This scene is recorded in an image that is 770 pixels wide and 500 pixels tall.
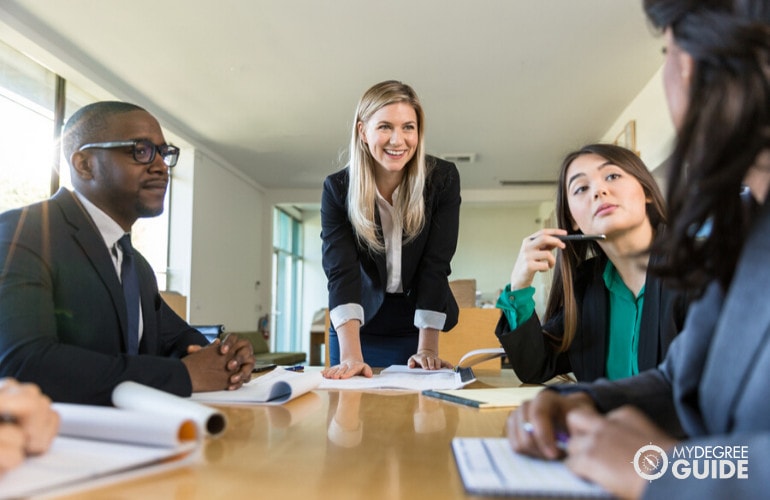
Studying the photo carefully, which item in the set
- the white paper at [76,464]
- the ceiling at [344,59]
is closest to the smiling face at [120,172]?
the white paper at [76,464]

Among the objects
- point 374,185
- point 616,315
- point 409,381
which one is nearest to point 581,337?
point 616,315

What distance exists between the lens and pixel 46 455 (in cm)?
62

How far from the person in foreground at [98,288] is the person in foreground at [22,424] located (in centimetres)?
34

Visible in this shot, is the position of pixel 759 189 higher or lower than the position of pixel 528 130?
lower

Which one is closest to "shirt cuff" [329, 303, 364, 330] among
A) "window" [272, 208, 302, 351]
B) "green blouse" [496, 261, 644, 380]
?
"green blouse" [496, 261, 644, 380]

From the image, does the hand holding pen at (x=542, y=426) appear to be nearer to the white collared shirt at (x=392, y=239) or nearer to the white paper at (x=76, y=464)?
the white paper at (x=76, y=464)

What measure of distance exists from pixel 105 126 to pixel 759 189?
4.59ft

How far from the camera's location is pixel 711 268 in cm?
61

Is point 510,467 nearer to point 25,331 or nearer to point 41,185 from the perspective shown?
point 25,331

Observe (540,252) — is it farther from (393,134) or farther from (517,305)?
(393,134)

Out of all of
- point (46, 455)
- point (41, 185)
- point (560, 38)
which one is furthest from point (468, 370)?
point (41, 185)

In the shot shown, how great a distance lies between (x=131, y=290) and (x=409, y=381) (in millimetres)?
688

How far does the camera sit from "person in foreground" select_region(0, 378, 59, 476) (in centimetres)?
56

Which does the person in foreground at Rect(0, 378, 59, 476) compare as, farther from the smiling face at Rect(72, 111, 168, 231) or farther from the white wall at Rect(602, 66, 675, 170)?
the white wall at Rect(602, 66, 675, 170)
